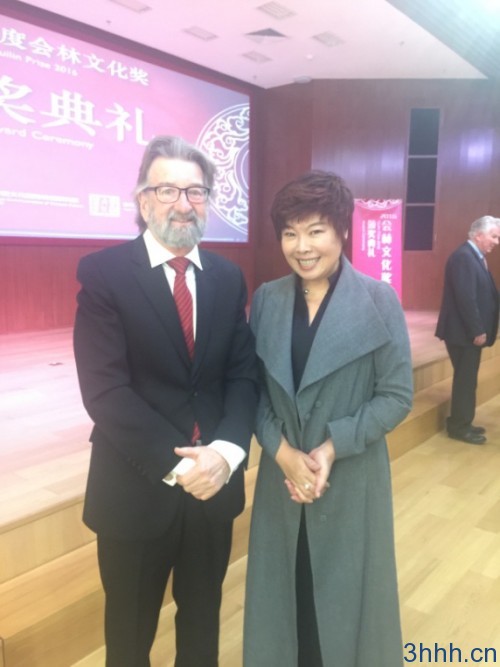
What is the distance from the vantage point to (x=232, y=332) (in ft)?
3.96

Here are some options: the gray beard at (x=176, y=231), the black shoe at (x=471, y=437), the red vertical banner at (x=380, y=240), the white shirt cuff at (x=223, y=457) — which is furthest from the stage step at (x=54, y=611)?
the red vertical banner at (x=380, y=240)

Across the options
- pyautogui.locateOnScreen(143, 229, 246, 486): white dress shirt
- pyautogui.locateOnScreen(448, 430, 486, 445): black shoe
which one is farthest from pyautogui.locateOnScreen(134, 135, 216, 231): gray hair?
pyautogui.locateOnScreen(448, 430, 486, 445): black shoe

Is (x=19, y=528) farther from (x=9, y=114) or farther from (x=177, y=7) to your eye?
(x=177, y=7)

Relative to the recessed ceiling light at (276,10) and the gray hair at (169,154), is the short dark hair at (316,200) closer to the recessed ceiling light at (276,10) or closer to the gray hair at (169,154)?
the gray hair at (169,154)

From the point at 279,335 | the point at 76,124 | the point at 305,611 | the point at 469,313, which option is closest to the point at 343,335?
the point at 279,335

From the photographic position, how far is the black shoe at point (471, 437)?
3.76 metres

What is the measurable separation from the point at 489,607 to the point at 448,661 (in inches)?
14.2

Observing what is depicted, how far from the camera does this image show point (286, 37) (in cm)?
537

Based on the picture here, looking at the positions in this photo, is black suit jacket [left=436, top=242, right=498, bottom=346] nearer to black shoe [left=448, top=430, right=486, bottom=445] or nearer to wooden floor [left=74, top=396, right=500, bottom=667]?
black shoe [left=448, top=430, right=486, bottom=445]

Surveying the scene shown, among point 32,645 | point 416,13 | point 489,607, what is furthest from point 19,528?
point 416,13

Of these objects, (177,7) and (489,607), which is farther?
(177,7)

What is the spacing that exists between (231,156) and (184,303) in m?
5.78

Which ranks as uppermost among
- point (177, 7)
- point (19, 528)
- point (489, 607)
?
point (177, 7)

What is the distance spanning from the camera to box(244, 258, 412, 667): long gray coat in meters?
1.22
